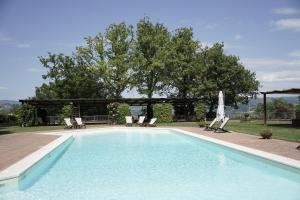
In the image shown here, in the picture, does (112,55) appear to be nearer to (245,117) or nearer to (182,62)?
(182,62)

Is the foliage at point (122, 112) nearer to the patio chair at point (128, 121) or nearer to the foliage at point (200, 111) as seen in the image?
the patio chair at point (128, 121)

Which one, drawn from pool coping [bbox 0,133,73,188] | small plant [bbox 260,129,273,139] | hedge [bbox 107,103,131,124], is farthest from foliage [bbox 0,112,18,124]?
small plant [bbox 260,129,273,139]

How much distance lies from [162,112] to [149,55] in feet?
41.4

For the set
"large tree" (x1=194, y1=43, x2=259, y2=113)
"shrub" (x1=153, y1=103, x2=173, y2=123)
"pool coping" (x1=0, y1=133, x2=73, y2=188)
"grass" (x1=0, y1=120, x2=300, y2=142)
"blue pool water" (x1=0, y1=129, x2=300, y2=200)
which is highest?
"large tree" (x1=194, y1=43, x2=259, y2=113)

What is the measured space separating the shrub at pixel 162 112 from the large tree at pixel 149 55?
9.91m

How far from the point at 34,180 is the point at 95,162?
3201 millimetres

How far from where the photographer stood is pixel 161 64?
4003 centimetres

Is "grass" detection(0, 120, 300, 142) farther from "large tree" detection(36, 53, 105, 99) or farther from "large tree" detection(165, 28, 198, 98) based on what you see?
"large tree" detection(36, 53, 105, 99)

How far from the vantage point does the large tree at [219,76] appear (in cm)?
3891

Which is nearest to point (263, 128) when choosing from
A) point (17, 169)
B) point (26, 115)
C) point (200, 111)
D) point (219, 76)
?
point (200, 111)

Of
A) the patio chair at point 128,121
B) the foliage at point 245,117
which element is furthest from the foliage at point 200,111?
the patio chair at point 128,121

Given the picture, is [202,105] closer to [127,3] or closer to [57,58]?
[127,3]

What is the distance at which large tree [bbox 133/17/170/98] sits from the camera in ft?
134

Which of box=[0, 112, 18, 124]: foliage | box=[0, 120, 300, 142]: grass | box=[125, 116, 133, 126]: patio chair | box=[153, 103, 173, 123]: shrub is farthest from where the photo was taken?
box=[0, 112, 18, 124]: foliage
